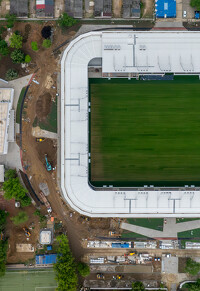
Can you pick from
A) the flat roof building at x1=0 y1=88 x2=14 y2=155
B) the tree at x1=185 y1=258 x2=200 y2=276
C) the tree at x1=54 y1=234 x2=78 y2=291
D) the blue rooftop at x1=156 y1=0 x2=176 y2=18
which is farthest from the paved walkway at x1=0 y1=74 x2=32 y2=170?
the tree at x1=185 y1=258 x2=200 y2=276

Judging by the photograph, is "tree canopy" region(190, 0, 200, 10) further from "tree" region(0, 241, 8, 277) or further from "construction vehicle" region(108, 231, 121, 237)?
"tree" region(0, 241, 8, 277)

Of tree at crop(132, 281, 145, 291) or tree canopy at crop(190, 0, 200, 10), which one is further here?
tree canopy at crop(190, 0, 200, 10)

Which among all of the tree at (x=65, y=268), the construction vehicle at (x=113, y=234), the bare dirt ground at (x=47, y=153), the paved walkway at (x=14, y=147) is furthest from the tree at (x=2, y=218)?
the construction vehicle at (x=113, y=234)

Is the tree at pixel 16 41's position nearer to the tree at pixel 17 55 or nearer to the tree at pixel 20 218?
the tree at pixel 17 55

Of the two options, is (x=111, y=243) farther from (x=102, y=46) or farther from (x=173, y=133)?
(x=102, y=46)

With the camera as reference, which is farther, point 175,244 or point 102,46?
point 175,244

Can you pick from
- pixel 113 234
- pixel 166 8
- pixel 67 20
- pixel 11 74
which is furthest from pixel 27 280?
pixel 166 8

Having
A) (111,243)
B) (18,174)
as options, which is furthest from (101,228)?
(18,174)
